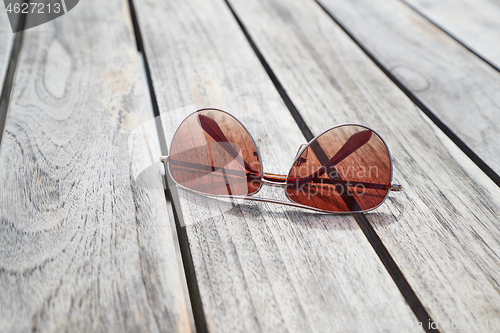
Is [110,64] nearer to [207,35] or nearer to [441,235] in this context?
[207,35]

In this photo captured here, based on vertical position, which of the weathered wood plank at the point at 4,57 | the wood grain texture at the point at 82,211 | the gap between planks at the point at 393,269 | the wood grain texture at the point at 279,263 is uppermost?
the weathered wood plank at the point at 4,57

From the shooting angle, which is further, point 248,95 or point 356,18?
point 356,18

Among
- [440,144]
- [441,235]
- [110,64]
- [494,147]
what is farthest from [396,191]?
[110,64]

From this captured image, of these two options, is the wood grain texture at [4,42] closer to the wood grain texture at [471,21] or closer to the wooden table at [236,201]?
the wooden table at [236,201]

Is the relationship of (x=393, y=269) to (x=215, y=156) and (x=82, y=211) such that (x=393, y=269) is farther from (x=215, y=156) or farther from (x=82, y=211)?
(x=82, y=211)

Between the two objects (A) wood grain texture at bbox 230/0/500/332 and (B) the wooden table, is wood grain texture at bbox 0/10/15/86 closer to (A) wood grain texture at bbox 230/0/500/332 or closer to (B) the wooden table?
(B) the wooden table

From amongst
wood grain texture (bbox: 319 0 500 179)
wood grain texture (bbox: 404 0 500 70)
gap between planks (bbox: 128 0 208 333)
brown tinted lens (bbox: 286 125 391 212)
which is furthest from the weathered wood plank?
wood grain texture (bbox: 404 0 500 70)

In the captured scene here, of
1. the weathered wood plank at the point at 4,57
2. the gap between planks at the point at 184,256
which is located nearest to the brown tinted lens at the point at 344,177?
the gap between planks at the point at 184,256
